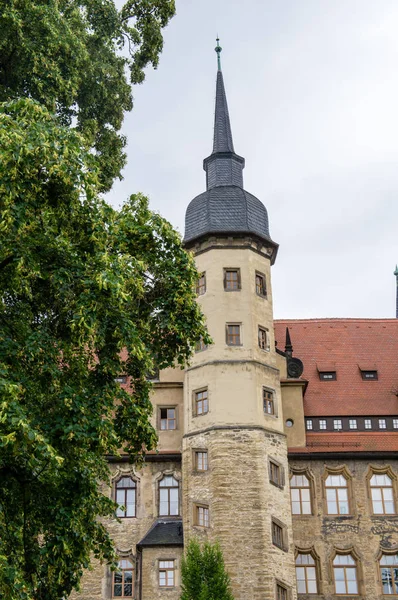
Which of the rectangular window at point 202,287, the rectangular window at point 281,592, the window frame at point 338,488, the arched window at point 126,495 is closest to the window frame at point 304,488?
the window frame at point 338,488

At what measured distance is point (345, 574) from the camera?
2586 cm

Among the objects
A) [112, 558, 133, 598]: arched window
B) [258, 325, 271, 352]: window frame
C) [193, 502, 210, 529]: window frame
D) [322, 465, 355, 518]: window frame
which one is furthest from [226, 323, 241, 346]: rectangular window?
[112, 558, 133, 598]: arched window

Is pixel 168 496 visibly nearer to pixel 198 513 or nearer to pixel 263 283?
pixel 198 513

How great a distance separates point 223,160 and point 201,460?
1165 cm

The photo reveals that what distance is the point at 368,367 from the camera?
101 feet

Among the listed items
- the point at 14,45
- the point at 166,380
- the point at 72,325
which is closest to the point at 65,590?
the point at 72,325

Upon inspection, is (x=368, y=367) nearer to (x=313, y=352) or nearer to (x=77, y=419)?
(x=313, y=352)

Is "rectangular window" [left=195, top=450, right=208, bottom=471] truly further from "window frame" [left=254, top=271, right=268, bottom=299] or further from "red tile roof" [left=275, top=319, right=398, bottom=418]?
"window frame" [left=254, top=271, right=268, bottom=299]

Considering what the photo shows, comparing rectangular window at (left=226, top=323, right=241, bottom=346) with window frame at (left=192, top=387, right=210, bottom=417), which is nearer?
window frame at (left=192, top=387, right=210, bottom=417)

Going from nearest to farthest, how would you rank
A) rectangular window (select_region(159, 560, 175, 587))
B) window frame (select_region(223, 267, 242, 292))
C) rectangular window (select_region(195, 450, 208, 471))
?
rectangular window (select_region(159, 560, 175, 587)) → rectangular window (select_region(195, 450, 208, 471)) → window frame (select_region(223, 267, 242, 292))

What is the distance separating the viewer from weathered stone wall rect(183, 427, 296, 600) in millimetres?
23891

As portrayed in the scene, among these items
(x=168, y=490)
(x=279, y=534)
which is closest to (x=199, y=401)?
(x=168, y=490)

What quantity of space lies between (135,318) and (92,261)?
222 centimetres

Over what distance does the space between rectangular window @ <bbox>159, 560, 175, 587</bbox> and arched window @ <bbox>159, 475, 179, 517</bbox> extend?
1.67m
